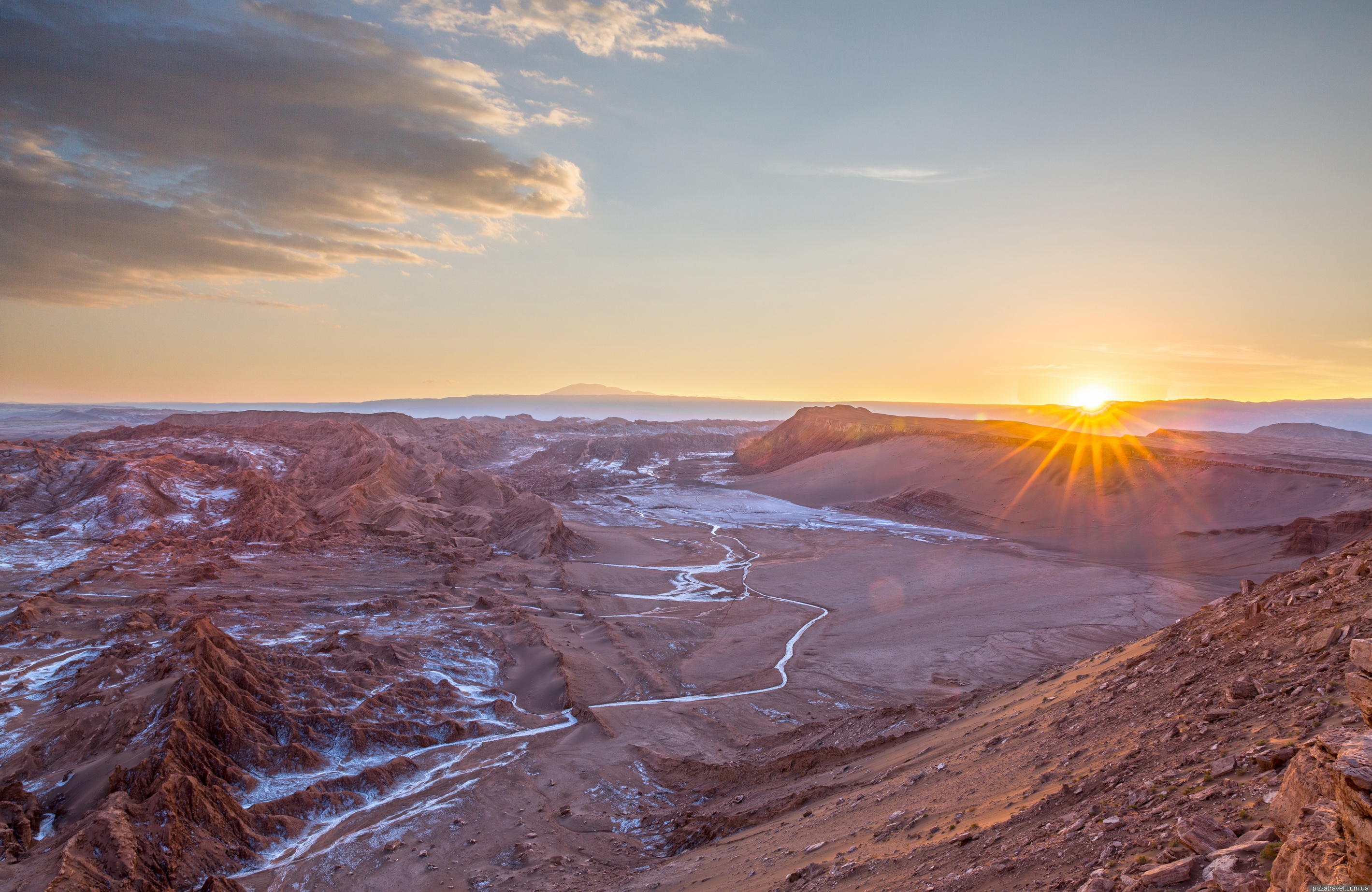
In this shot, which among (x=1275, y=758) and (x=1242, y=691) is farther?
(x=1242, y=691)

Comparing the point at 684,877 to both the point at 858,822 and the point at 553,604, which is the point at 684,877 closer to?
the point at 858,822

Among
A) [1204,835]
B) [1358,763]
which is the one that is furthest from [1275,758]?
[1358,763]

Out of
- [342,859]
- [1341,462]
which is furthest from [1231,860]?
[1341,462]

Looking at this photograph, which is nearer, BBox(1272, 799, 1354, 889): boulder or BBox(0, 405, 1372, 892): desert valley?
BBox(1272, 799, 1354, 889): boulder

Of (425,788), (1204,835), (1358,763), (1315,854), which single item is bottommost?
(425,788)

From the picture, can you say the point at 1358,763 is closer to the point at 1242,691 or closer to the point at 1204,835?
the point at 1204,835

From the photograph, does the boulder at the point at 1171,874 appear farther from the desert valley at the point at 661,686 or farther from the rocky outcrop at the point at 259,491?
the rocky outcrop at the point at 259,491

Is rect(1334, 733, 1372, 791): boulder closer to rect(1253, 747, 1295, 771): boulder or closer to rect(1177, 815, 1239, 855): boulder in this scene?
rect(1177, 815, 1239, 855): boulder

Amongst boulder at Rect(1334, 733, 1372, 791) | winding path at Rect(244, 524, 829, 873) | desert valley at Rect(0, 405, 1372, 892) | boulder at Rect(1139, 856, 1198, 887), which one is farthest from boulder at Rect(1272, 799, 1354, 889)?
winding path at Rect(244, 524, 829, 873)

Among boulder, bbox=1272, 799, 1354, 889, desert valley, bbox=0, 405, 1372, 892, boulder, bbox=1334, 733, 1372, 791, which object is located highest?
boulder, bbox=1334, 733, 1372, 791
